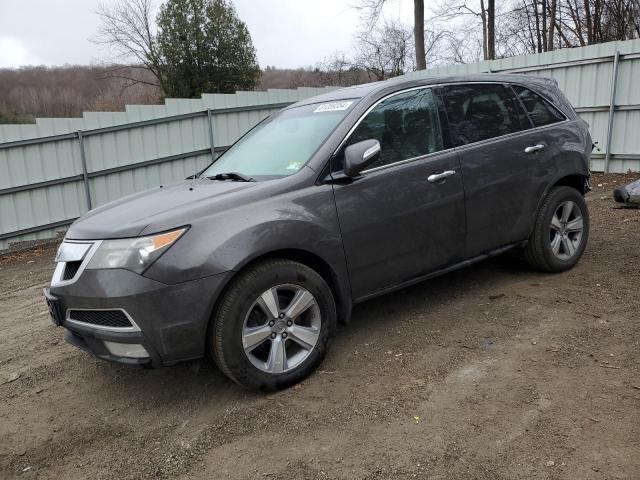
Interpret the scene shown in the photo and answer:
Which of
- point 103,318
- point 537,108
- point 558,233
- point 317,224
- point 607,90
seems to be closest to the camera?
point 103,318

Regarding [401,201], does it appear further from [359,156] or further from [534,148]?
[534,148]

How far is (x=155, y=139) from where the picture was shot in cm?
1007

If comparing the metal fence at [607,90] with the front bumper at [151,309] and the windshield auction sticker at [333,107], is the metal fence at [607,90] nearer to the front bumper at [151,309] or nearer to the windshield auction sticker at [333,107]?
the windshield auction sticker at [333,107]

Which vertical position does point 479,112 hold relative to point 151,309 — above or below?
above

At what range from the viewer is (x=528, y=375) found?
318 cm

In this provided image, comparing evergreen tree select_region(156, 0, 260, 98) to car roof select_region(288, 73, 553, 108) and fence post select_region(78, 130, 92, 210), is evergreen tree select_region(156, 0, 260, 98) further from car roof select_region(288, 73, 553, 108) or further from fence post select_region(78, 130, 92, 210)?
car roof select_region(288, 73, 553, 108)

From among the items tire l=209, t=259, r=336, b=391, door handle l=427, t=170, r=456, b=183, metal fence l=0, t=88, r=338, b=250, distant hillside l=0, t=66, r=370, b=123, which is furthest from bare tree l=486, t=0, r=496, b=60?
tire l=209, t=259, r=336, b=391

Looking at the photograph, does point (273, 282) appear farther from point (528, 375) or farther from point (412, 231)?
point (528, 375)

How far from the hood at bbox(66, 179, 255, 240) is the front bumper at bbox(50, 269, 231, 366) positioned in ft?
0.85

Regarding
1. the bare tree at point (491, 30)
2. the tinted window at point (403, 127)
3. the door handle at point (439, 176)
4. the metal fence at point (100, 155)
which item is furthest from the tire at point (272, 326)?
→ the bare tree at point (491, 30)

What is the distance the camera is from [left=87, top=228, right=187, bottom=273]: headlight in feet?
9.34

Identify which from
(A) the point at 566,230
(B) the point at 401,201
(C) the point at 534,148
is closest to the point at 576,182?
(A) the point at 566,230

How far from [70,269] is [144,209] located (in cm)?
54

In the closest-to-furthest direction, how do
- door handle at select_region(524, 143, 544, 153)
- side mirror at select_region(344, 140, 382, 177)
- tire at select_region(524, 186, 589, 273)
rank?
side mirror at select_region(344, 140, 382, 177) → door handle at select_region(524, 143, 544, 153) → tire at select_region(524, 186, 589, 273)
